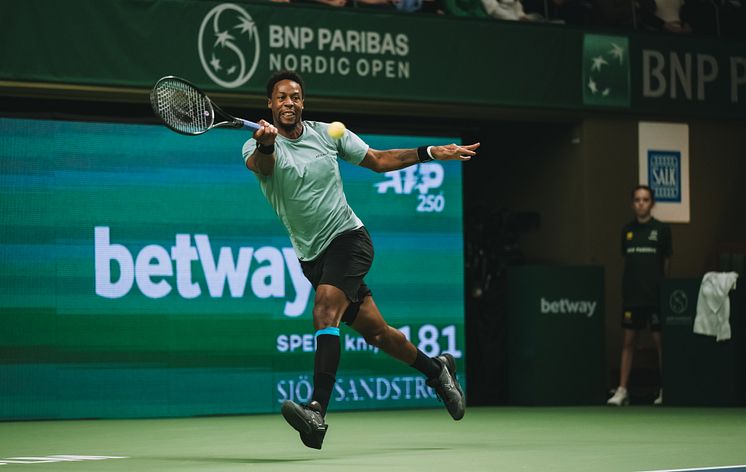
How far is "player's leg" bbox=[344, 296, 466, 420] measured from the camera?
7.50 m

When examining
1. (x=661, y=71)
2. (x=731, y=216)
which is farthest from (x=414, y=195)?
(x=731, y=216)

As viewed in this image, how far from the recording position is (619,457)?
689cm

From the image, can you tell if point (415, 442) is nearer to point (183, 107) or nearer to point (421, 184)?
point (183, 107)

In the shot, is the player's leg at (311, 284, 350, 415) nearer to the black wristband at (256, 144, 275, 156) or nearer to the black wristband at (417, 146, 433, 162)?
the black wristband at (256, 144, 275, 156)

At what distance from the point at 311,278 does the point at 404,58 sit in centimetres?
508

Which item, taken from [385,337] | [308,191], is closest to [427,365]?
[385,337]

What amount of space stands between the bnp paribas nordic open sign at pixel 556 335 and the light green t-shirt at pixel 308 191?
5.43 metres

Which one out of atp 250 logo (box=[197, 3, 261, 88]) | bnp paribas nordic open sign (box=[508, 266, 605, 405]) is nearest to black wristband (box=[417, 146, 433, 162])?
atp 250 logo (box=[197, 3, 261, 88])

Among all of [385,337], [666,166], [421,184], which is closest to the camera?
[385,337]

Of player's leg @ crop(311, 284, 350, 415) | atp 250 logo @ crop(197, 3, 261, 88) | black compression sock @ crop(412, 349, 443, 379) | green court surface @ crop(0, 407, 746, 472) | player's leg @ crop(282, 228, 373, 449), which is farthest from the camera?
atp 250 logo @ crop(197, 3, 261, 88)

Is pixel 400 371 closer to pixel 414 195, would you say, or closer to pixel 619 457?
pixel 414 195

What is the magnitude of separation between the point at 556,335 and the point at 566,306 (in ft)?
0.90

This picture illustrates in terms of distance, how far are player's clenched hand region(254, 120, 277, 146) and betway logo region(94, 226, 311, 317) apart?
436cm

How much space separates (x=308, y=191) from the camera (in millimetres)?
7324
